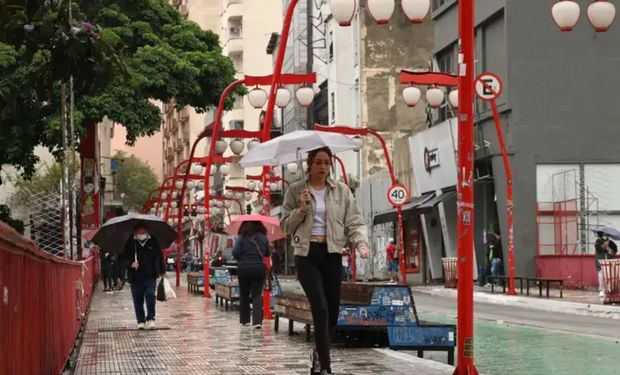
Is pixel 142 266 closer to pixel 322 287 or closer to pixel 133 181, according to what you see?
pixel 322 287

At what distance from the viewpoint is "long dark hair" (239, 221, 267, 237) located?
1914 centimetres

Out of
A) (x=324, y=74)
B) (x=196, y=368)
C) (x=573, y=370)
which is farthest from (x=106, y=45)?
(x=324, y=74)

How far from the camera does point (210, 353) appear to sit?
13.9 m

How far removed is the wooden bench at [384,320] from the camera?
1386 centimetres

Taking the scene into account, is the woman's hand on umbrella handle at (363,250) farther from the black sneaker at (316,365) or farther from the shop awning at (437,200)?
the shop awning at (437,200)

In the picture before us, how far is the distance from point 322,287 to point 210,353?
4.06 metres

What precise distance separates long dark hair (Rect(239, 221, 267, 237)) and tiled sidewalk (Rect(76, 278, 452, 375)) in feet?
4.70

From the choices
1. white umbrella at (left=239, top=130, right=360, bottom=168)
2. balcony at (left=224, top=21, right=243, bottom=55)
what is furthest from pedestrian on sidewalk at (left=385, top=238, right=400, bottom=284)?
balcony at (left=224, top=21, right=243, bottom=55)

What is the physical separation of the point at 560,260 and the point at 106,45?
31127 mm

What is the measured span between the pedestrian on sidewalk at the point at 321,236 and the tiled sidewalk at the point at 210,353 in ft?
3.79

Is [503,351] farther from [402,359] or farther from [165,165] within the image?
[165,165]

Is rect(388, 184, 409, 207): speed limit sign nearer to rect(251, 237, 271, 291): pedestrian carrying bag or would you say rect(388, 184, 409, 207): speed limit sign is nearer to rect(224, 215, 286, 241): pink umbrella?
rect(224, 215, 286, 241): pink umbrella

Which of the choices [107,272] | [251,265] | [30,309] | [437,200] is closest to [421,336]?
[251,265]

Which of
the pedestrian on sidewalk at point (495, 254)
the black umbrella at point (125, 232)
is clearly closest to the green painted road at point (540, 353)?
the black umbrella at point (125, 232)
